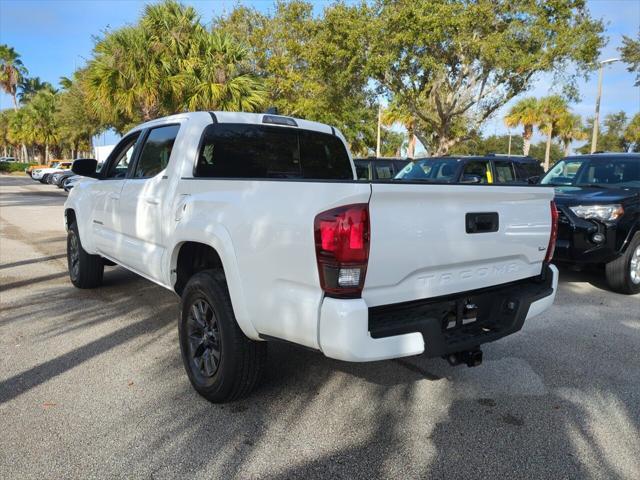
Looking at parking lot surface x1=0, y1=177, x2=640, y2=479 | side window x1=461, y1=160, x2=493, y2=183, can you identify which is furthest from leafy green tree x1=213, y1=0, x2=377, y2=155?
parking lot surface x1=0, y1=177, x2=640, y2=479

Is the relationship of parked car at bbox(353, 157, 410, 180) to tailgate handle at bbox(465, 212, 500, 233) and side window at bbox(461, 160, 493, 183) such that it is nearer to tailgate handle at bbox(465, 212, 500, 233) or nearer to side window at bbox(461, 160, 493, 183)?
side window at bbox(461, 160, 493, 183)

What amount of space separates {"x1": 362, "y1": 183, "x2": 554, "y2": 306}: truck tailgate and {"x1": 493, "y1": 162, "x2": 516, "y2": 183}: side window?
7.78 meters

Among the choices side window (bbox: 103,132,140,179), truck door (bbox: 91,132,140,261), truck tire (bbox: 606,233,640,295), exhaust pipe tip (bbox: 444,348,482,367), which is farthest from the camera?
truck tire (bbox: 606,233,640,295)

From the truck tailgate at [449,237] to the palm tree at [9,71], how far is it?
65.0 m

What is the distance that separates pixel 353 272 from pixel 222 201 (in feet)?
3.61

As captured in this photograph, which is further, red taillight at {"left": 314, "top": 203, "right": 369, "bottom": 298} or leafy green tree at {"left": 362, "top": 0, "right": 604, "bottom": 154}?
leafy green tree at {"left": 362, "top": 0, "right": 604, "bottom": 154}

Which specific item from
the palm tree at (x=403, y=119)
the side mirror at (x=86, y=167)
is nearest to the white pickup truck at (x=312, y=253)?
the side mirror at (x=86, y=167)

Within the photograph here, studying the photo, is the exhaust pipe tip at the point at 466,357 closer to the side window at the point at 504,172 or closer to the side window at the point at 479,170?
the side window at the point at 479,170

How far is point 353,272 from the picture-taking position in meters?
2.46

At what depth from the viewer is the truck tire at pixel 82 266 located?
6008 millimetres

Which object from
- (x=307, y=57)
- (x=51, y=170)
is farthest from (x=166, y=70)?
(x=51, y=170)

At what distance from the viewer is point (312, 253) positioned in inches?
98.7

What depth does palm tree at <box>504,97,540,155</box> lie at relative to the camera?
43812 millimetres

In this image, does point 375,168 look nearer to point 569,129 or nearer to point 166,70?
point 166,70
